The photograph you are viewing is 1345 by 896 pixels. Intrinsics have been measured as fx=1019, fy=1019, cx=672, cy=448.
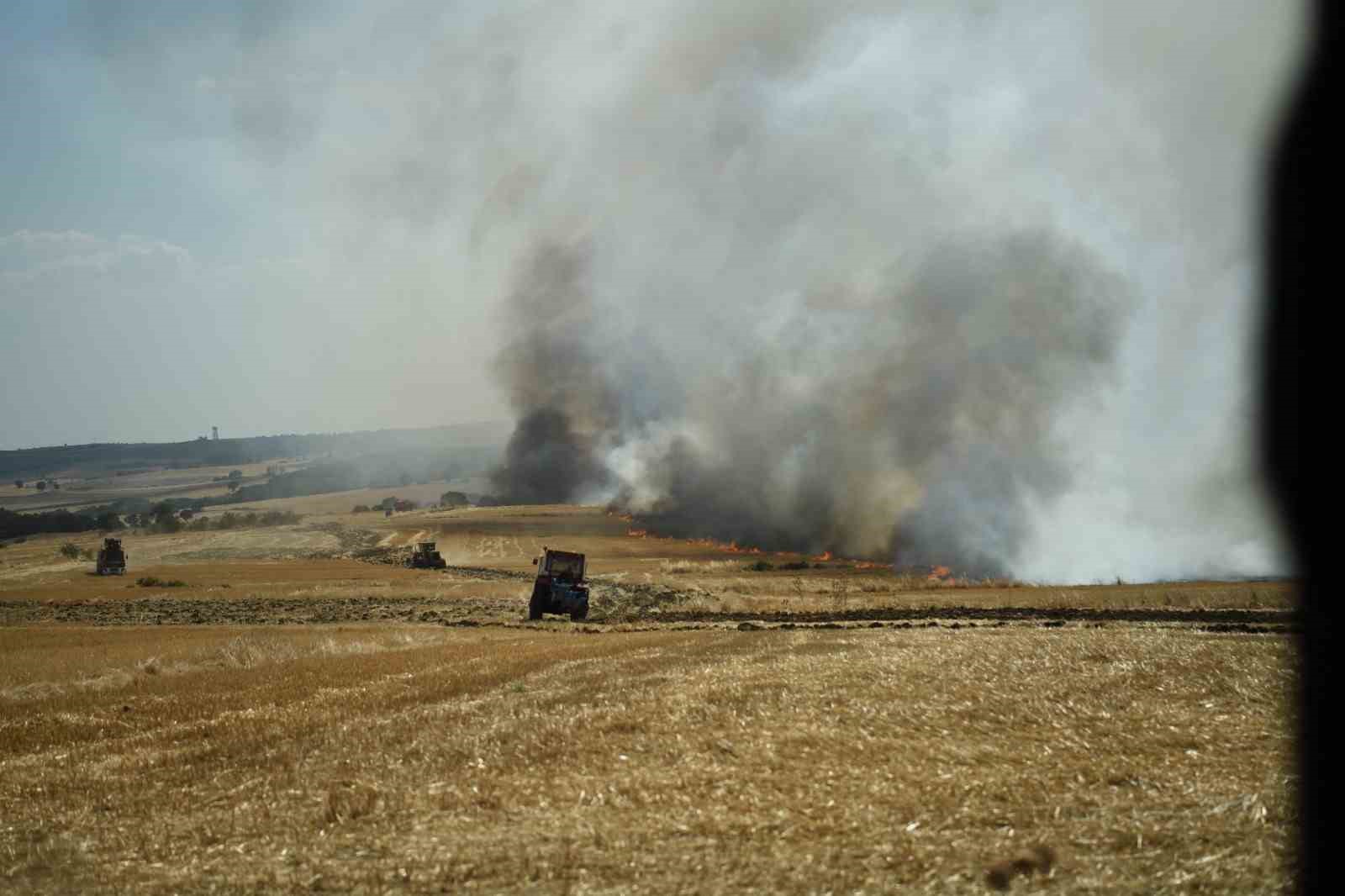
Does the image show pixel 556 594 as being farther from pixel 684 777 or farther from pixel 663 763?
pixel 684 777

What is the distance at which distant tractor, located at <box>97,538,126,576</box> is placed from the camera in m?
82.0

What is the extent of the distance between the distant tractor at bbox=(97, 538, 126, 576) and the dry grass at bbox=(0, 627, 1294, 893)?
6544 centimetres

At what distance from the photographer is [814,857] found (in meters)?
9.92

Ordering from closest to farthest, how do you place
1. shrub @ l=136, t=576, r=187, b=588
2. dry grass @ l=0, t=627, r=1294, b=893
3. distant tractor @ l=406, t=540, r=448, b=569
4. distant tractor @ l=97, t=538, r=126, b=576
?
dry grass @ l=0, t=627, r=1294, b=893
shrub @ l=136, t=576, r=187, b=588
distant tractor @ l=97, t=538, r=126, b=576
distant tractor @ l=406, t=540, r=448, b=569

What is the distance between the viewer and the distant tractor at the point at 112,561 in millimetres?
82000

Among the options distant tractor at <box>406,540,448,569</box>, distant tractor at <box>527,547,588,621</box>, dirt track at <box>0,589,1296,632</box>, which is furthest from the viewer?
distant tractor at <box>406,540,448,569</box>

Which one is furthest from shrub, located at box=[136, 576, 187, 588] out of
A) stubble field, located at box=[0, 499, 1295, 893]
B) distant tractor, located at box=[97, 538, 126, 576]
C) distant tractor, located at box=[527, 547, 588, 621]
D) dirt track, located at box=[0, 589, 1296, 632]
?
stubble field, located at box=[0, 499, 1295, 893]

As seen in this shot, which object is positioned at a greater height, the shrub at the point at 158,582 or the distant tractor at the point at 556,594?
the distant tractor at the point at 556,594

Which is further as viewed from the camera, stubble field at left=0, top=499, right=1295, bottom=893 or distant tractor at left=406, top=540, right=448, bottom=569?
distant tractor at left=406, top=540, right=448, bottom=569

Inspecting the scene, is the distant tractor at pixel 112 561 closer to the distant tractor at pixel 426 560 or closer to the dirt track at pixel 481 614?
the dirt track at pixel 481 614

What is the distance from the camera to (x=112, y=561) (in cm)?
8244

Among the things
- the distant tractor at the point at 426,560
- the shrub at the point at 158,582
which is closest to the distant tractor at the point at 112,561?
the shrub at the point at 158,582

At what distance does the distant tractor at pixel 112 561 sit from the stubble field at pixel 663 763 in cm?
5358

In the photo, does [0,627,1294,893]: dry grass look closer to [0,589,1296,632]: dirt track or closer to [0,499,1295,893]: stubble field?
[0,499,1295,893]: stubble field
